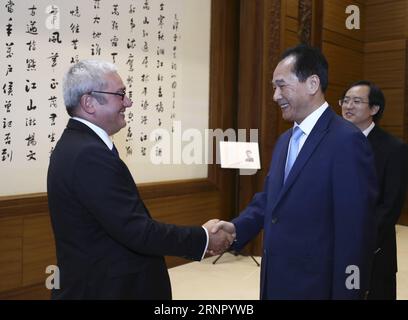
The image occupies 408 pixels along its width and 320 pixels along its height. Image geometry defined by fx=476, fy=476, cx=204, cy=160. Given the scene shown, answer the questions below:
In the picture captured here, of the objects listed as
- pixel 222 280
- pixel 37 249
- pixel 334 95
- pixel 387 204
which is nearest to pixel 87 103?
pixel 387 204

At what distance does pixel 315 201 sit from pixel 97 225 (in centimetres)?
78

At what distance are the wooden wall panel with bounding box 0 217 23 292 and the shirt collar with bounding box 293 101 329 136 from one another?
210cm

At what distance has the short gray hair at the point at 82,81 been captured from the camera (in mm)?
1774

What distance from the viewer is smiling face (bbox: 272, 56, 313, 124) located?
1826mm

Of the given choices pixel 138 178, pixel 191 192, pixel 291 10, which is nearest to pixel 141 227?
pixel 138 178

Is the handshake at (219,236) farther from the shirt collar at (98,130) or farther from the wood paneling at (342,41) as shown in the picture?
the wood paneling at (342,41)

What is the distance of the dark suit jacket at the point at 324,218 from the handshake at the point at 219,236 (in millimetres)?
319

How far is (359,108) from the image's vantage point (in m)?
2.73

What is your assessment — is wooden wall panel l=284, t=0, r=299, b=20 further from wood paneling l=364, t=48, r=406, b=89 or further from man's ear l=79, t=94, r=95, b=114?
man's ear l=79, t=94, r=95, b=114

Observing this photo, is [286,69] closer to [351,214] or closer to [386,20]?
[351,214]

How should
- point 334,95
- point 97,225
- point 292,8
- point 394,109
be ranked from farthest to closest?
point 394,109 → point 334,95 → point 292,8 → point 97,225
